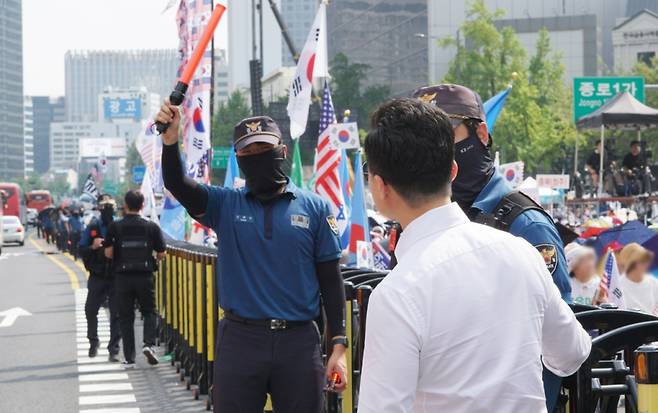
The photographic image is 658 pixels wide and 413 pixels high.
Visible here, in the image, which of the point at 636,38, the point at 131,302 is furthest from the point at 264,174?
the point at 636,38

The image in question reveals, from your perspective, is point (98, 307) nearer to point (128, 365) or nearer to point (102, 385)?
point (128, 365)

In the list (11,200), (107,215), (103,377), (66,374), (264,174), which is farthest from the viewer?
(11,200)

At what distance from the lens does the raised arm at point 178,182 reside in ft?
18.8

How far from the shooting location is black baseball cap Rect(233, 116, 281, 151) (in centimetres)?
620

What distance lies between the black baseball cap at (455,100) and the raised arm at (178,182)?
141cm

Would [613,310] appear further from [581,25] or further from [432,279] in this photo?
[581,25]

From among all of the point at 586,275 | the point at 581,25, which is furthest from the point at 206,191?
the point at 581,25

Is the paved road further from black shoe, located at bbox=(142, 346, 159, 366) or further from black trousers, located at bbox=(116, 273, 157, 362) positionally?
black trousers, located at bbox=(116, 273, 157, 362)

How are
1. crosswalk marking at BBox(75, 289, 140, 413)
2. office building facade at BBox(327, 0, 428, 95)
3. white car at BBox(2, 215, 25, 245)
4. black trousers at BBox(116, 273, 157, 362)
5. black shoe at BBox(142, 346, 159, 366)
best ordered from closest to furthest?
crosswalk marking at BBox(75, 289, 140, 413)
black trousers at BBox(116, 273, 157, 362)
black shoe at BBox(142, 346, 159, 366)
white car at BBox(2, 215, 25, 245)
office building facade at BBox(327, 0, 428, 95)

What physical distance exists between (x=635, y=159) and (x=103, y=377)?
Answer: 17.7m

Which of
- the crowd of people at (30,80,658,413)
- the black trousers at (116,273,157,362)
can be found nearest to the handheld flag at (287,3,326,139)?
the black trousers at (116,273,157,362)

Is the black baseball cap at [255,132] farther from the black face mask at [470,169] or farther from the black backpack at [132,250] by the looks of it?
the black backpack at [132,250]

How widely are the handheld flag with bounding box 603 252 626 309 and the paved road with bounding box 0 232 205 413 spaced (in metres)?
3.43

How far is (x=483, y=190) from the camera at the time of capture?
428cm
